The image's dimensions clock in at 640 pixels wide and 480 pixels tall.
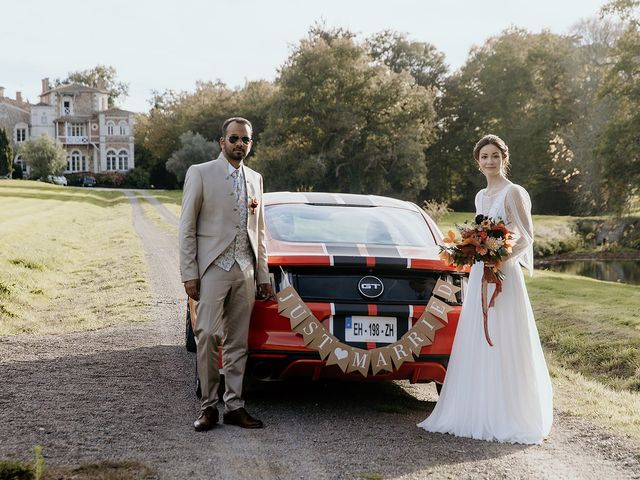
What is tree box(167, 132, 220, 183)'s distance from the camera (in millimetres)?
68500

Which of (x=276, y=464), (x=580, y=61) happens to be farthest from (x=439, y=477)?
(x=580, y=61)

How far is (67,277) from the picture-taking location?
607 inches

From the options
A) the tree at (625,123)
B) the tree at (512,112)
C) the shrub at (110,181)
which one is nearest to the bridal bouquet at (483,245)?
the tree at (625,123)

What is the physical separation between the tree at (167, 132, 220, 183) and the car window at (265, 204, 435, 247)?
205 feet

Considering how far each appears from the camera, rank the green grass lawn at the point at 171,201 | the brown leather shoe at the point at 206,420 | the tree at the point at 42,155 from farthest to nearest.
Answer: the tree at the point at 42,155 → the green grass lawn at the point at 171,201 → the brown leather shoe at the point at 206,420

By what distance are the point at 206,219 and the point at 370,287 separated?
1233 mm

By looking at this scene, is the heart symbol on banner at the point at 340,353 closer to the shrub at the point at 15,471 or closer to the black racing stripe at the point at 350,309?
the black racing stripe at the point at 350,309

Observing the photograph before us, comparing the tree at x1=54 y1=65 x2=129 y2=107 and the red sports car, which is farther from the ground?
the tree at x1=54 y1=65 x2=129 y2=107

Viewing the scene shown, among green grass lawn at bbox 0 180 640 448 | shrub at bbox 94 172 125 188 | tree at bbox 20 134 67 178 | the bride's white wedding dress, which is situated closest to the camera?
the bride's white wedding dress

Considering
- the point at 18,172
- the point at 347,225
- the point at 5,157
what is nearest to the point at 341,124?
the point at 347,225

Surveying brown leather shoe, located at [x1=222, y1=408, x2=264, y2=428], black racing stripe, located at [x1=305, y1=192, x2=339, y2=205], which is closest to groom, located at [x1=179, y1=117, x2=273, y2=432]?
brown leather shoe, located at [x1=222, y1=408, x2=264, y2=428]

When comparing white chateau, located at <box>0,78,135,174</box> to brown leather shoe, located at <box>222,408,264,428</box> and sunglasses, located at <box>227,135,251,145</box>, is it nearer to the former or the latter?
sunglasses, located at <box>227,135,251,145</box>

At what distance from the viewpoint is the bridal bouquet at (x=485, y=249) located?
528cm

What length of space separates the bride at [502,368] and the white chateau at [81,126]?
318 feet
